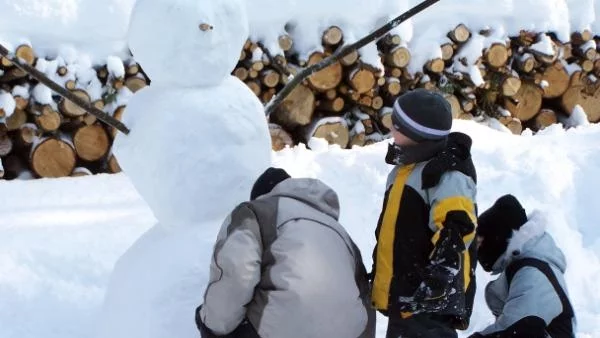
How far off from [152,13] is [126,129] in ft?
1.09

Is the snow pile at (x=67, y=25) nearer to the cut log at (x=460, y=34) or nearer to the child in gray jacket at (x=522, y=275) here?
the cut log at (x=460, y=34)

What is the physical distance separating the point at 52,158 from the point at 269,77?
4.56ft

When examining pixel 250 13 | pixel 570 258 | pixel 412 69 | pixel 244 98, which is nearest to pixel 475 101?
pixel 412 69

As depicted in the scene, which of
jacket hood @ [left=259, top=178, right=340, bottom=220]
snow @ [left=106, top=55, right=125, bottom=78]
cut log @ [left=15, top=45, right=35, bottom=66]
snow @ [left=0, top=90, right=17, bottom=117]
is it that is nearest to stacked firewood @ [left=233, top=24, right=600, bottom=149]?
snow @ [left=106, top=55, right=125, bottom=78]

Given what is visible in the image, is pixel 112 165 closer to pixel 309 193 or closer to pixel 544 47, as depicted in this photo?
pixel 309 193

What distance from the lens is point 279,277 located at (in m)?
1.43

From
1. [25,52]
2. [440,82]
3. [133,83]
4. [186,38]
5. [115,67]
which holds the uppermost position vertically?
[186,38]

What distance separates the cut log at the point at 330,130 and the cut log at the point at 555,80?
5.67 ft

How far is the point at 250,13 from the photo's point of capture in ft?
14.3

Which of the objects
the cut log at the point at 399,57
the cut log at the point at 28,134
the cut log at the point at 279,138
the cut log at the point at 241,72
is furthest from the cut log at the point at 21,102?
the cut log at the point at 399,57

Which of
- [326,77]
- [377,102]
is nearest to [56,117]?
[326,77]

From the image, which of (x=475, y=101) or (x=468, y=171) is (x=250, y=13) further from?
(x=468, y=171)

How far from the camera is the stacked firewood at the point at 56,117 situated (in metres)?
3.81

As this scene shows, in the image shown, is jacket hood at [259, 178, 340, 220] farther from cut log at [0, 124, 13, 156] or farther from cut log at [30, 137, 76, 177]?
cut log at [0, 124, 13, 156]
